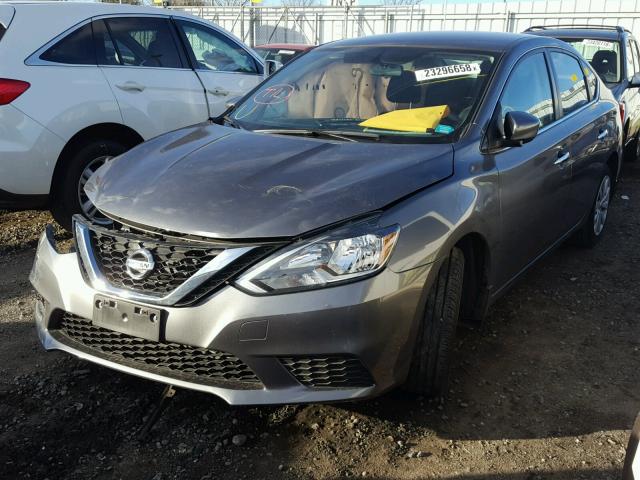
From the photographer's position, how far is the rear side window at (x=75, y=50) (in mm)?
4691

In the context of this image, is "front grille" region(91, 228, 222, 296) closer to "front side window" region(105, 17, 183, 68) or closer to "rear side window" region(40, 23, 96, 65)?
"rear side window" region(40, 23, 96, 65)

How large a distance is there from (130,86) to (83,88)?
1.48 feet

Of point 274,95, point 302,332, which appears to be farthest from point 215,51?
point 302,332

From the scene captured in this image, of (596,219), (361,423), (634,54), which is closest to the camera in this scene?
(361,423)

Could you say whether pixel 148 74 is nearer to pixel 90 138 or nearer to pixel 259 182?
pixel 90 138

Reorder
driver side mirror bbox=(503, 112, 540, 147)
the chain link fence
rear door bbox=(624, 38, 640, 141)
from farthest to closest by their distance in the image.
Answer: the chain link fence, rear door bbox=(624, 38, 640, 141), driver side mirror bbox=(503, 112, 540, 147)

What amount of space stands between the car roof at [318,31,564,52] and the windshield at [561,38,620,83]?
4.20m

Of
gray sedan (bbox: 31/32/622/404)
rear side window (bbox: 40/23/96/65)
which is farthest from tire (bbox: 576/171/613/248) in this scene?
rear side window (bbox: 40/23/96/65)

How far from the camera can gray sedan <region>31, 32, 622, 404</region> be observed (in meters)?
2.27

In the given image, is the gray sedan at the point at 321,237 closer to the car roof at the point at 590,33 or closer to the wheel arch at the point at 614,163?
the wheel arch at the point at 614,163

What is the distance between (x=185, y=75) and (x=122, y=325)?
374cm

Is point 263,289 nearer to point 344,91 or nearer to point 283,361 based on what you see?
point 283,361

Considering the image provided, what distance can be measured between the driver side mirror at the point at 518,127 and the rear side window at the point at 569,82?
1.08m

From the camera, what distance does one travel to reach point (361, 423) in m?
2.74
